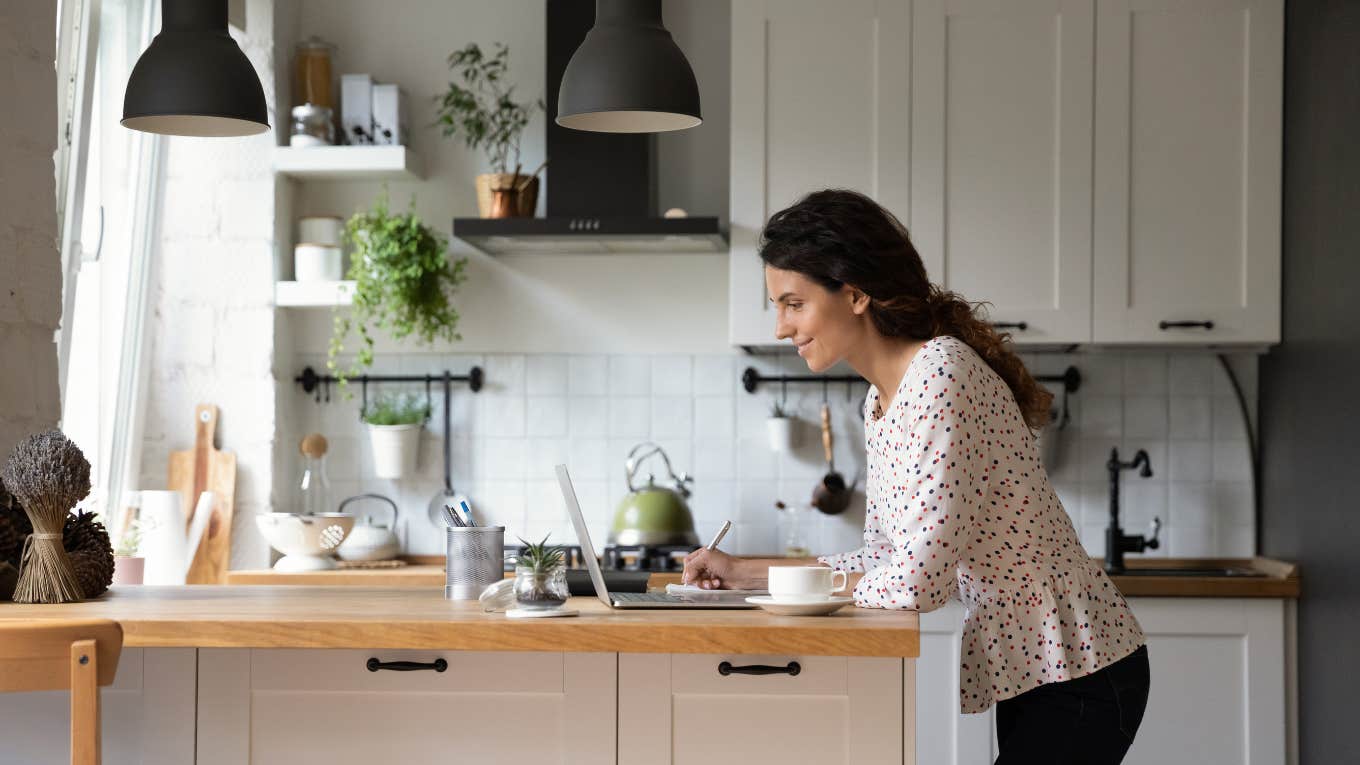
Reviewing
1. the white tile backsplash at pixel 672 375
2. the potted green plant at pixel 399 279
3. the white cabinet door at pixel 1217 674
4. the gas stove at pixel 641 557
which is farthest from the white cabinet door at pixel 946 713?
the potted green plant at pixel 399 279

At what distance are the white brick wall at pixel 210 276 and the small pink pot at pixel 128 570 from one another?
848mm

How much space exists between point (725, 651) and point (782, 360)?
2.43 m

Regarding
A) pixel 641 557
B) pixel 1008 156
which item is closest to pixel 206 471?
pixel 641 557

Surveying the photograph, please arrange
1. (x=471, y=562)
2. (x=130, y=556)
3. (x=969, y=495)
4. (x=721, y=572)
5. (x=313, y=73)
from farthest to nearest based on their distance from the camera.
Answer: (x=313, y=73) < (x=130, y=556) < (x=721, y=572) < (x=471, y=562) < (x=969, y=495)

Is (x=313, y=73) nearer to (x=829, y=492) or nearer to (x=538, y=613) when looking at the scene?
(x=829, y=492)

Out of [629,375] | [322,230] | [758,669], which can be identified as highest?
[322,230]

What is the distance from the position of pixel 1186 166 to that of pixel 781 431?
1.37m

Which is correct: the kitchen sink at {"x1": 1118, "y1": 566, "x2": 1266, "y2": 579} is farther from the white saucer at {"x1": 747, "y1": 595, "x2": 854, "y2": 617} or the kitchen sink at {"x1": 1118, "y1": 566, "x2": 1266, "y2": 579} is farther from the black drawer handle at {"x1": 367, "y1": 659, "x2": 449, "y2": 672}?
the black drawer handle at {"x1": 367, "y1": 659, "x2": 449, "y2": 672}

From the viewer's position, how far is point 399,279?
4055 mm

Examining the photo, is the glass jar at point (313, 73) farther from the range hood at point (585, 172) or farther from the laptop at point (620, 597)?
the laptop at point (620, 597)

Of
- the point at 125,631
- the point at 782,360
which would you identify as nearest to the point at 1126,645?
the point at 125,631

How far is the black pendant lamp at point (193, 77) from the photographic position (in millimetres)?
2518

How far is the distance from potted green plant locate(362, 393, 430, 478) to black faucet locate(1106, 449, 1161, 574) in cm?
207

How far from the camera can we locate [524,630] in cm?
193
